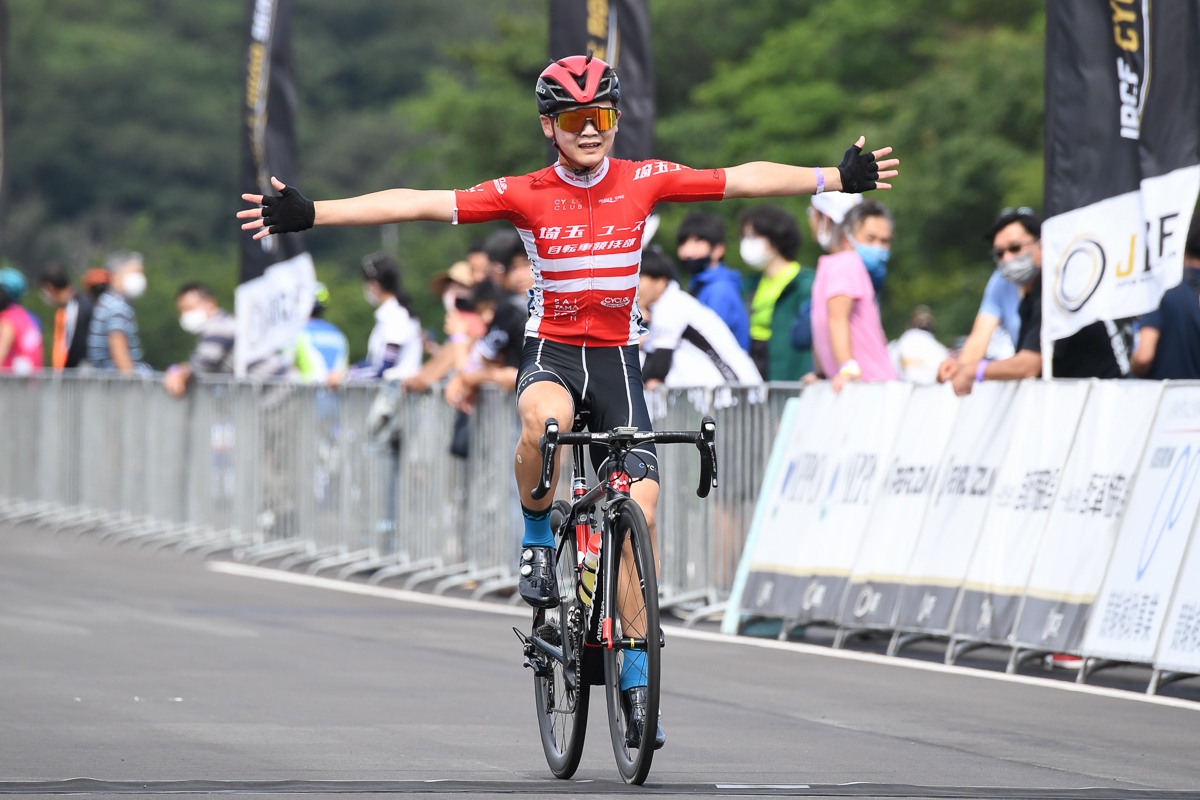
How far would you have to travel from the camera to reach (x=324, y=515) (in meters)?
16.5

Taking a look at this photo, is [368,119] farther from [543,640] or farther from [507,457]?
[543,640]

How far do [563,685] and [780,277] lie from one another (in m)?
6.27

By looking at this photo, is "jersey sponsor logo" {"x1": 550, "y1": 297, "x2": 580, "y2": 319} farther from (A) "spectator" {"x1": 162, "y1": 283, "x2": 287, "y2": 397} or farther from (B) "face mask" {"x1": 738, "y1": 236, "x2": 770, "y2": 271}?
(A) "spectator" {"x1": 162, "y1": 283, "x2": 287, "y2": 397}

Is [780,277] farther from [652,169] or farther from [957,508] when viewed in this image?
[652,169]

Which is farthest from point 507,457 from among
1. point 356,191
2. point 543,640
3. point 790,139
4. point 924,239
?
point 356,191

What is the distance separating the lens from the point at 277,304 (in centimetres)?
1756

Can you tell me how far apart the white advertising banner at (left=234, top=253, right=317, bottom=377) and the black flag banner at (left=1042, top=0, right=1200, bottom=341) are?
304 inches

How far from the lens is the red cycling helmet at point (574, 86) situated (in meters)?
7.50

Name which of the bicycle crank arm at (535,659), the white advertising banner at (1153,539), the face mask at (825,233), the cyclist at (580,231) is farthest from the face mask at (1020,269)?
the bicycle crank arm at (535,659)

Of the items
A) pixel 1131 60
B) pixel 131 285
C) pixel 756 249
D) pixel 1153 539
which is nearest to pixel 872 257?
pixel 756 249

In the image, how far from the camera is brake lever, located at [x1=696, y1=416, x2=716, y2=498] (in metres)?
7.04

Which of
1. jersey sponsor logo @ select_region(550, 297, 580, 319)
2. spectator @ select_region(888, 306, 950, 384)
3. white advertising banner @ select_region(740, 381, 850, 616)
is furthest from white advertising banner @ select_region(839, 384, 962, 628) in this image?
spectator @ select_region(888, 306, 950, 384)

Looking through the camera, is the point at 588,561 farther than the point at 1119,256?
No

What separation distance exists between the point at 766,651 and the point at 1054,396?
83.0 inches
